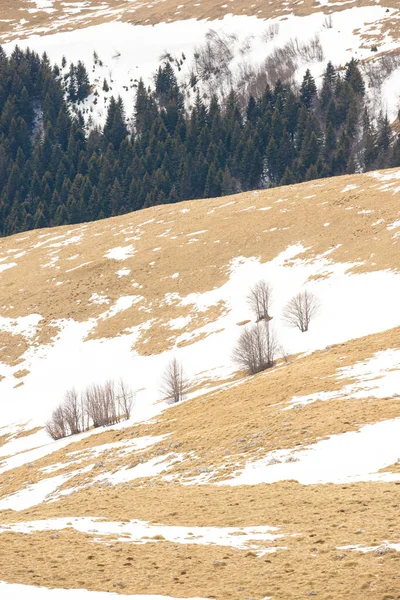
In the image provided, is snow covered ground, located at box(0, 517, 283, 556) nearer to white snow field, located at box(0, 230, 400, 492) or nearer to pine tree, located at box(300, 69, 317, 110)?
white snow field, located at box(0, 230, 400, 492)

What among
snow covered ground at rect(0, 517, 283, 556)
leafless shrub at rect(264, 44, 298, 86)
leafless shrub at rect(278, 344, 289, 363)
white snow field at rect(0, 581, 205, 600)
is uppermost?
leafless shrub at rect(264, 44, 298, 86)

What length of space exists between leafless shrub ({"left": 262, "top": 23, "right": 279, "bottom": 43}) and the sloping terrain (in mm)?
97986

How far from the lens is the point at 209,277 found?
258ft

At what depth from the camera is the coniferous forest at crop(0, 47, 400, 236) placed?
140 m

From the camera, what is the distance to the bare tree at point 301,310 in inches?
2331

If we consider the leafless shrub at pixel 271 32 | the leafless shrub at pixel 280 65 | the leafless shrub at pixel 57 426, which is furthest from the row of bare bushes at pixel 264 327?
the leafless shrub at pixel 271 32

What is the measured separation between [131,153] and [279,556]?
152 meters

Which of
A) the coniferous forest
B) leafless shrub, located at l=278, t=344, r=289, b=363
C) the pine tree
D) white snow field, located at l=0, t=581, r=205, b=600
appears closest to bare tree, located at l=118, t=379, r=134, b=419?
leafless shrub, located at l=278, t=344, r=289, b=363

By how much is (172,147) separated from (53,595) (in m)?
150

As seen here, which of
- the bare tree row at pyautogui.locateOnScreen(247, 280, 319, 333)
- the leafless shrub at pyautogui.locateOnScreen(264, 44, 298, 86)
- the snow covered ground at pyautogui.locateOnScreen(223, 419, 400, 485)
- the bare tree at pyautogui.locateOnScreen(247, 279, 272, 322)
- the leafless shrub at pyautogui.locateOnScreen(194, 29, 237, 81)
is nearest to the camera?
the snow covered ground at pyautogui.locateOnScreen(223, 419, 400, 485)

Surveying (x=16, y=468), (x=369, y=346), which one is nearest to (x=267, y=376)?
(x=369, y=346)

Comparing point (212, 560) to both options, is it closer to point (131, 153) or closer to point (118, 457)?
point (118, 457)

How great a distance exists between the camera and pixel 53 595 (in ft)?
41.8

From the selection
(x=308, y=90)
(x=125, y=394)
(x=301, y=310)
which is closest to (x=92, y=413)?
(x=125, y=394)
